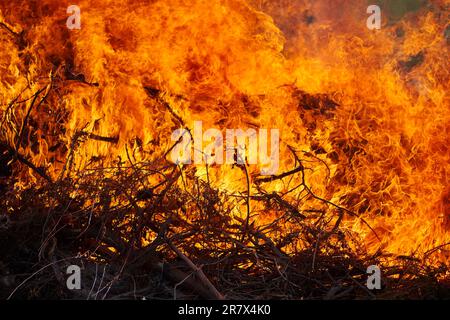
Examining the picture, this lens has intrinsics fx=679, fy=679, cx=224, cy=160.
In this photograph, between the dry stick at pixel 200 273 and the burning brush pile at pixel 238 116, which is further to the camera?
the burning brush pile at pixel 238 116

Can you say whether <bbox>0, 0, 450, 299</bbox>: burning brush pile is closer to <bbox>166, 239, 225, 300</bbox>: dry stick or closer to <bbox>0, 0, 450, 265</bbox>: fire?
<bbox>0, 0, 450, 265</bbox>: fire

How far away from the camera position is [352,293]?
5.20 meters

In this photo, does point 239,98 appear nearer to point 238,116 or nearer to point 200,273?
point 238,116

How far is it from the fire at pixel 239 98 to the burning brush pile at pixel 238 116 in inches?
0.6

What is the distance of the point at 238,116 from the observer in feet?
24.7

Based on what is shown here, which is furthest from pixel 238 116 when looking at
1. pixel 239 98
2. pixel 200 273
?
pixel 200 273

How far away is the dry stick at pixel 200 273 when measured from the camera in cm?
488

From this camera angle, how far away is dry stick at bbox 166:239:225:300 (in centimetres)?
488

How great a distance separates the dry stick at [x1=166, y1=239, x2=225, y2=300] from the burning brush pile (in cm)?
54

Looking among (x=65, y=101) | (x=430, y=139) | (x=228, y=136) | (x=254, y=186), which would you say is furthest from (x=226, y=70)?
(x=430, y=139)

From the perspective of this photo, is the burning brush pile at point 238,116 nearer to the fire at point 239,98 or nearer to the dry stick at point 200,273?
the fire at point 239,98

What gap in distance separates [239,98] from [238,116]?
0.66 feet

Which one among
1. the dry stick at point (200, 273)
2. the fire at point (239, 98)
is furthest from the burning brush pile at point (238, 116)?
the dry stick at point (200, 273)

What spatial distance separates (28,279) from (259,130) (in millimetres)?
3317
